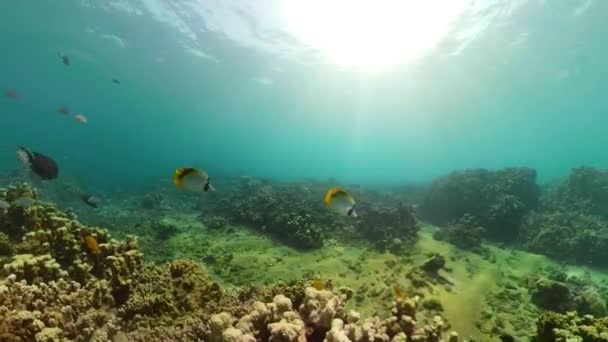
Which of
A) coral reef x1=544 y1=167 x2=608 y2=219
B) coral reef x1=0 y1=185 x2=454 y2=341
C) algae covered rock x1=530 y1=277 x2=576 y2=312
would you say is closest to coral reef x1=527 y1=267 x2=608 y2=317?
algae covered rock x1=530 y1=277 x2=576 y2=312

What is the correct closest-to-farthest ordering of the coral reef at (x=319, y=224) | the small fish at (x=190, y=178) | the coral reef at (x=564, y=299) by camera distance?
the small fish at (x=190, y=178)
the coral reef at (x=564, y=299)
the coral reef at (x=319, y=224)

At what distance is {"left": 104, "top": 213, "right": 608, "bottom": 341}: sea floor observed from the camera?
25.4 feet

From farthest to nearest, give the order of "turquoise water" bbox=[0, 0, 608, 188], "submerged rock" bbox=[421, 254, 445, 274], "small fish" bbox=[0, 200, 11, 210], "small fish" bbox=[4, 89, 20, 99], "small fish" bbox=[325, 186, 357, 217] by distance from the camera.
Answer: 1. "turquoise water" bbox=[0, 0, 608, 188]
2. "small fish" bbox=[4, 89, 20, 99]
3. "submerged rock" bbox=[421, 254, 445, 274]
4. "small fish" bbox=[0, 200, 11, 210]
5. "small fish" bbox=[325, 186, 357, 217]

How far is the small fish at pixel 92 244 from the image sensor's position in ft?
18.1

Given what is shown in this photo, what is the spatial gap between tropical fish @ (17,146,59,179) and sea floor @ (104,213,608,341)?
3.90 metres

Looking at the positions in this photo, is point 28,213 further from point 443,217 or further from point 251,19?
point 251,19

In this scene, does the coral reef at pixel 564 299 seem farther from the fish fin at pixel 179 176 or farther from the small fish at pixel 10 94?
the small fish at pixel 10 94

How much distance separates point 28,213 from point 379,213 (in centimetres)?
1082

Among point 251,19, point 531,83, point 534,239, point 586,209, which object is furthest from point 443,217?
point 531,83

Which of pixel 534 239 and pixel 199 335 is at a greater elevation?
pixel 534 239

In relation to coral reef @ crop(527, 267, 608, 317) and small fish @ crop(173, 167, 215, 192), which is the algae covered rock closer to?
coral reef @ crop(527, 267, 608, 317)

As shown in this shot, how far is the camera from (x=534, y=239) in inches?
569

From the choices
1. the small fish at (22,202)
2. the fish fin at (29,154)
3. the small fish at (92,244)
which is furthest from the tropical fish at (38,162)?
the small fish at (92,244)

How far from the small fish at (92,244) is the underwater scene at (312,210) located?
74mm
